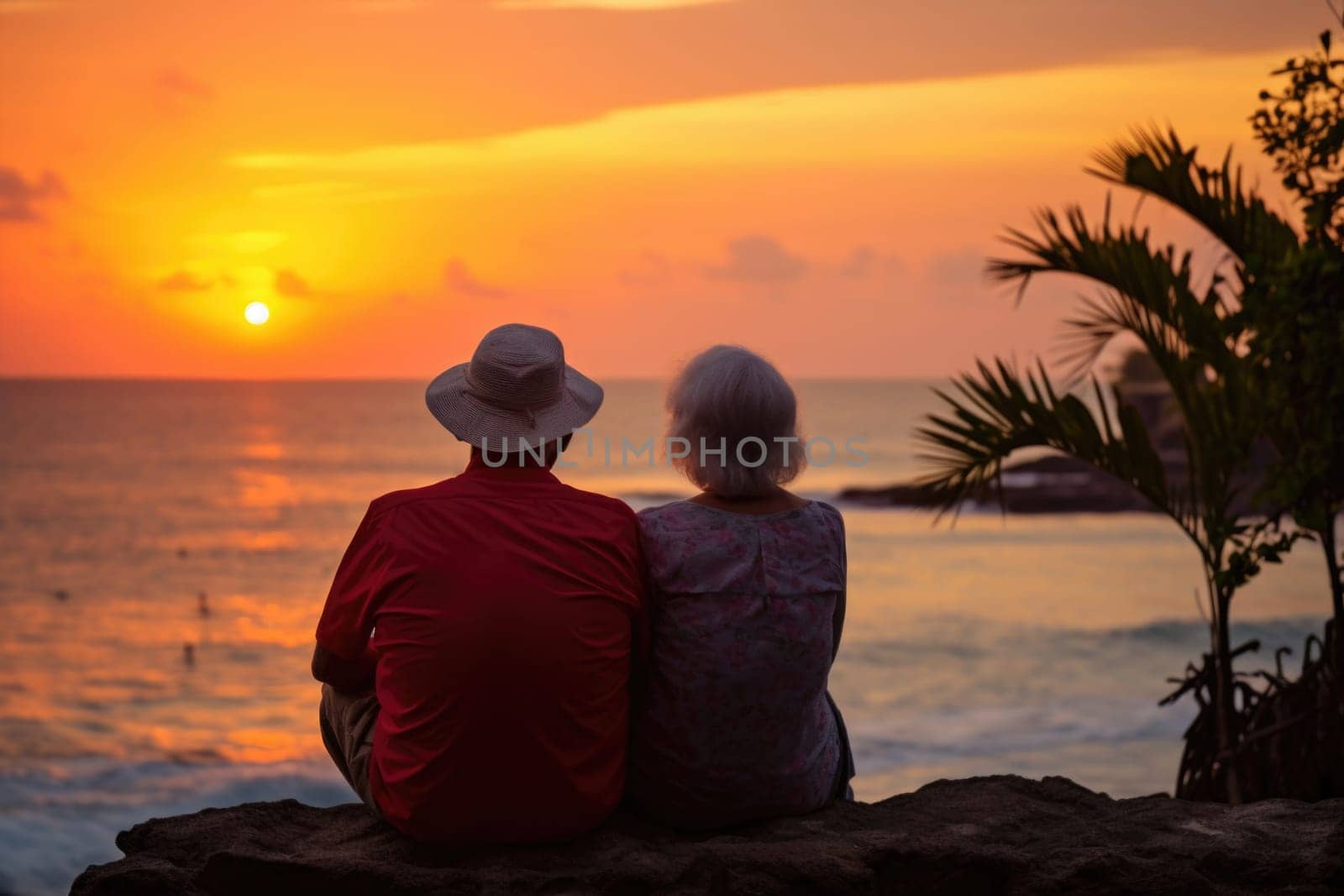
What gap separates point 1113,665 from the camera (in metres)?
14.1

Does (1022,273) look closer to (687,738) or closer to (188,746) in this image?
(687,738)

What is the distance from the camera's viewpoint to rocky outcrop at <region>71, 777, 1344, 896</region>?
2732 mm

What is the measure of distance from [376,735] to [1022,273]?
318cm

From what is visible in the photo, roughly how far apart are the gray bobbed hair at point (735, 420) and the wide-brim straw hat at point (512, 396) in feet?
0.78

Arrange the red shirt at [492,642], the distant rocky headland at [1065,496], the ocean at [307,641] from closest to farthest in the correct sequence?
1. the red shirt at [492,642]
2. the ocean at [307,641]
3. the distant rocky headland at [1065,496]

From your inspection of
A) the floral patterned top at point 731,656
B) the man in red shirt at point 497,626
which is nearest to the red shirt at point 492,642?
the man in red shirt at point 497,626

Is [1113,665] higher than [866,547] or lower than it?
lower

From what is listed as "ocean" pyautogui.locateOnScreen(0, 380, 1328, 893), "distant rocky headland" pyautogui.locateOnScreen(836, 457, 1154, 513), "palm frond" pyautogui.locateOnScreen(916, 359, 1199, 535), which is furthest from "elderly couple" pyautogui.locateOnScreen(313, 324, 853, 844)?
"distant rocky headland" pyautogui.locateOnScreen(836, 457, 1154, 513)

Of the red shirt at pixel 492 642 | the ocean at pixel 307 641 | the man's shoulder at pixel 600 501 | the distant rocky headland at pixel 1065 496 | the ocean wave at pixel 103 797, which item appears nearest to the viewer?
the red shirt at pixel 492 642

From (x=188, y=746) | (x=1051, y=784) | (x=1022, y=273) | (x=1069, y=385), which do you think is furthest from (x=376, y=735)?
(x=188, y=746)

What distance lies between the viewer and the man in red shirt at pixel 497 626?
2.72 metres

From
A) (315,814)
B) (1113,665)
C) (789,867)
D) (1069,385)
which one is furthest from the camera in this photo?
(1113,665)

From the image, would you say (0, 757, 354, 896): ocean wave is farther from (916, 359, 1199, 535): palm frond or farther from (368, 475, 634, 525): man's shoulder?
(368, 475, 634, 525): man's shoulder

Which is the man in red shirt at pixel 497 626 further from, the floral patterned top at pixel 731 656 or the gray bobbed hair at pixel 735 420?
the gray bobbed hair at pixel 735 420
